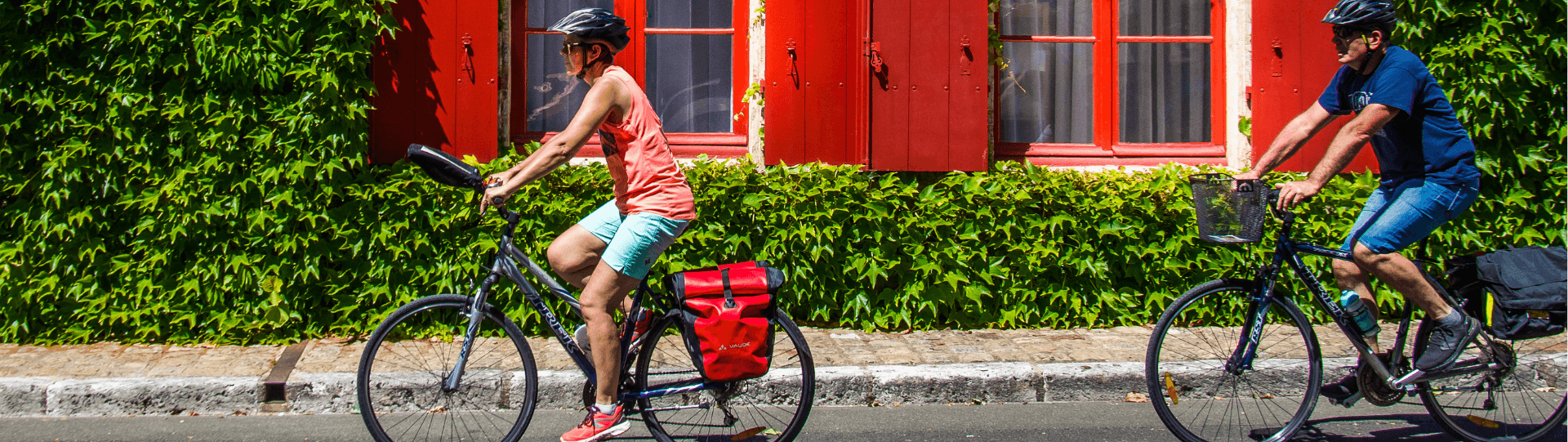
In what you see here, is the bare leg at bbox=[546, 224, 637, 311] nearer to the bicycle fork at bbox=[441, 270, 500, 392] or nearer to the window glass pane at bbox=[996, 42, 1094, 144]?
the bicycle fork at bbox=[441, 270, 500, 392]

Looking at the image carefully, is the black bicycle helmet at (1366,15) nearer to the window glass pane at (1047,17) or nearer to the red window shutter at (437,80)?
the window glass pane at (1047,17)

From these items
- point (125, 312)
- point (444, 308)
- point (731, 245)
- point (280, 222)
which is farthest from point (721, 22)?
point (125, 312)

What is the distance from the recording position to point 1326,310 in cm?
356

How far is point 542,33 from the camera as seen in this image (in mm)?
5824

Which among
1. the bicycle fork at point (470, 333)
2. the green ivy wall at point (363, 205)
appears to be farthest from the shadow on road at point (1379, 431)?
the bicycle fork at point (470, 333)

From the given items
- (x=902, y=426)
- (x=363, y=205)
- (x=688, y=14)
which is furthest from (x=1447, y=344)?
(x=363, y=205)

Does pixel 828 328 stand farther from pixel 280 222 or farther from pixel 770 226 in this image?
pixel 280 222

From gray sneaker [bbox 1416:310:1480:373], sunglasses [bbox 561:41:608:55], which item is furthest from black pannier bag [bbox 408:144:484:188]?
gray sneaker [bbox 1416:310:1480:373]

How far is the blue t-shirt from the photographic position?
11.1 ft

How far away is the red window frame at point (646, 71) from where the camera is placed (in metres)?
5.79

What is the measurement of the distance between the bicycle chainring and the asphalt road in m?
0.31

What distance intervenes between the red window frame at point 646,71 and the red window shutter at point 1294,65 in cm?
286

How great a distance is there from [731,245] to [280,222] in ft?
7.41

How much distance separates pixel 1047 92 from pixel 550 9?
2921 millimetres
